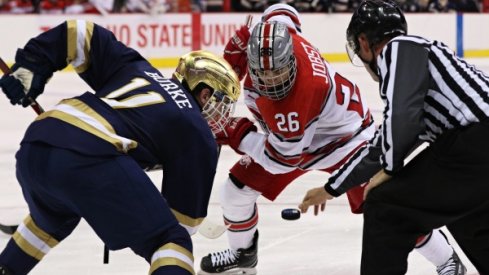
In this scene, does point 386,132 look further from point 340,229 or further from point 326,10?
point 326,10

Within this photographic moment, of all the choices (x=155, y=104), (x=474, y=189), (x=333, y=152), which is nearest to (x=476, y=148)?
(x=474, y=189)

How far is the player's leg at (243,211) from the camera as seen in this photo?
409 cm

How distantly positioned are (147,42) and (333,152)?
8.46 m

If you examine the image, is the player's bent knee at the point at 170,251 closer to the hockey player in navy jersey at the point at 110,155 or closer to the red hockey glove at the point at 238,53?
the hockey player in navy jersey at the point at 110,155

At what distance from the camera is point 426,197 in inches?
112

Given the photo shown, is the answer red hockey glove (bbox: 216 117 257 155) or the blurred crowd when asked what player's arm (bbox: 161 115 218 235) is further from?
the blurred crowd

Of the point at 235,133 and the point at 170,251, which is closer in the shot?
the point at 170,251

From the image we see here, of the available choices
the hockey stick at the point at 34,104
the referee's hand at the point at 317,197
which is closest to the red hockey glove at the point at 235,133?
the referee's hand at the point at 317,197

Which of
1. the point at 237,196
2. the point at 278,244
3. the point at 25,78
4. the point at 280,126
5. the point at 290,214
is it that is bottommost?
the point at 278,244

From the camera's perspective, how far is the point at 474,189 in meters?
2.85

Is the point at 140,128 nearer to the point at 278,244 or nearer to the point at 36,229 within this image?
the point at 36,229

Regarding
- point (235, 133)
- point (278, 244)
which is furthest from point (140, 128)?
point (278, 244)

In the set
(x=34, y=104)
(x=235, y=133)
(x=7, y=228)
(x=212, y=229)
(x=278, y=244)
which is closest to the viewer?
(x=34, y=104)

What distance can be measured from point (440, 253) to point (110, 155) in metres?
1.51
